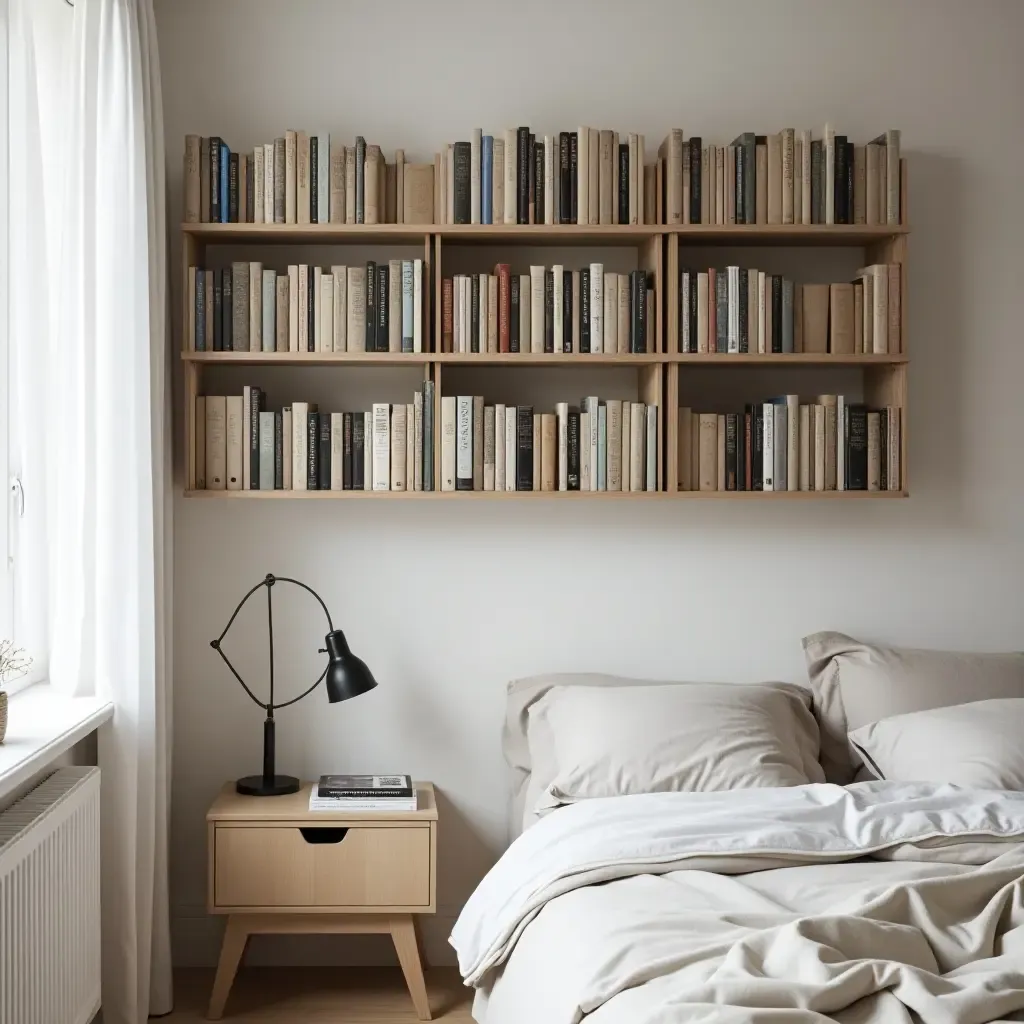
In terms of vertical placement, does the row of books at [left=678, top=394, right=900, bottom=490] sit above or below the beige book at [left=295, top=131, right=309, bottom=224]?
below

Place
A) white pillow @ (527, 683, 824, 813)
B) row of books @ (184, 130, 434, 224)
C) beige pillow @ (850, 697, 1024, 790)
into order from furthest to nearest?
row of books @ (184, 130, 434, 224) → white pillow @ (527, 683, 824, 813) → beige pillow @ (850, 697, 1024, 790)

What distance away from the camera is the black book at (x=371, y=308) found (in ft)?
9.66

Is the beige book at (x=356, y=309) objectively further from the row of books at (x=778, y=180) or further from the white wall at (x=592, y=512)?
the row of books at (x=778, y=180)

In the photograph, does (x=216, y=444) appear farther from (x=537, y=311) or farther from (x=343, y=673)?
(x=537, y=311)

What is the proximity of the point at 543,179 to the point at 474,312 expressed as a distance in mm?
381

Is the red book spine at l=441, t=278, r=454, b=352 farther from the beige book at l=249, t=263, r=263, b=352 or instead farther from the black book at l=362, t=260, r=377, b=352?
the beige book at l=249, t=263, r=263, b=352

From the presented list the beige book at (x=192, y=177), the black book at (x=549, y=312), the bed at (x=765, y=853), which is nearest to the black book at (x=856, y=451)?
the bed at (x=765, y=853)

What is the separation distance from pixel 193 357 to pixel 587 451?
1.02 metres

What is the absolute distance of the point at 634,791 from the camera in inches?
105

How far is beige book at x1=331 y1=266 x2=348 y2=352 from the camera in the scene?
116 inches

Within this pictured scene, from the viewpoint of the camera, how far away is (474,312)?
2957 millimetres

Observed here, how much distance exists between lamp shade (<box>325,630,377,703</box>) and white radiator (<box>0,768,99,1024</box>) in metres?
0.59

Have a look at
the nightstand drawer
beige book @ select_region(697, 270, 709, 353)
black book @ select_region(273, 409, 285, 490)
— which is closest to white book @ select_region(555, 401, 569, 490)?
beige book @ select_region(697, 270, 709, 353)

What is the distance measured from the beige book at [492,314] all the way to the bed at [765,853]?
0.89 meters
